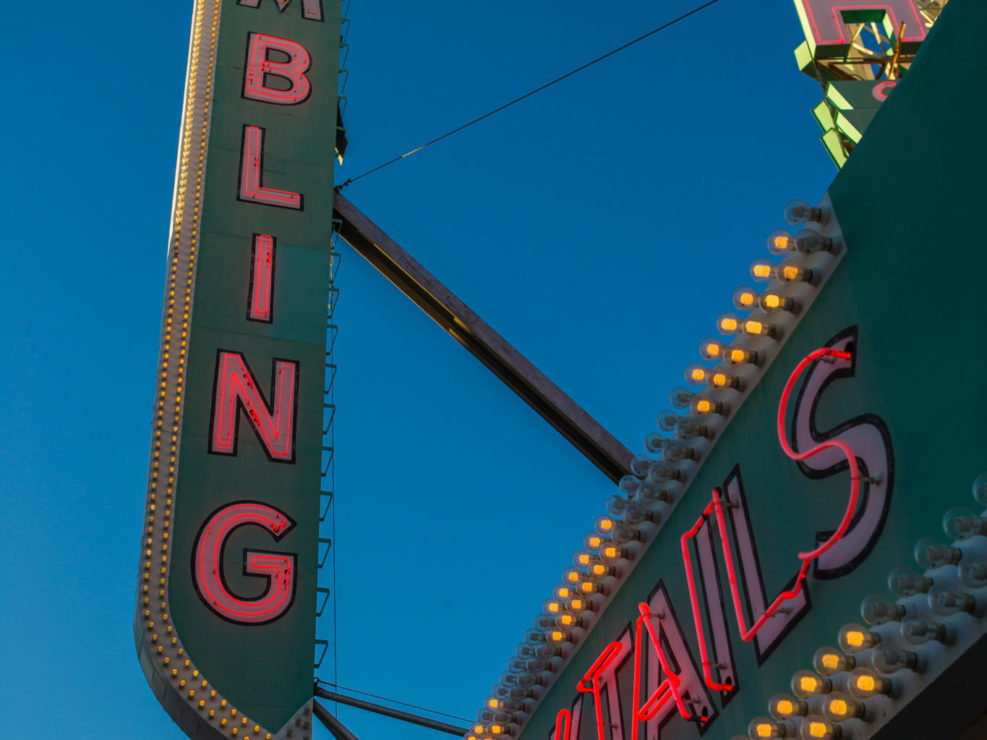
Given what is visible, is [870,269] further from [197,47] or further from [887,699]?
[197,47]

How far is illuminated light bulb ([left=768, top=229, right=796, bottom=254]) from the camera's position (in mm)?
5695

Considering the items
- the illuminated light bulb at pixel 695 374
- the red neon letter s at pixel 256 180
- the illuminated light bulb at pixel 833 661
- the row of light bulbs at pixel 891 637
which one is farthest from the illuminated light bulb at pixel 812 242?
the red neon letter s at pixel 256 180

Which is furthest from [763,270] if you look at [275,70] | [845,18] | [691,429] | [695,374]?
[275,70]

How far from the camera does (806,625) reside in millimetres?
5137

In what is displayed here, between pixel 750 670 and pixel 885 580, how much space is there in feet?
4.19

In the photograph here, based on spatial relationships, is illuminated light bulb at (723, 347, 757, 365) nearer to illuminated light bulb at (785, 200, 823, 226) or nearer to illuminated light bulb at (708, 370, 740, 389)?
illuminated light bulb at (708, 370, 740, 389)

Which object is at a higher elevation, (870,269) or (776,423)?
(870,269)

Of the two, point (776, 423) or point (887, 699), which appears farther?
point (776, 423)

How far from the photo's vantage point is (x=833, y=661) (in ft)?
14.7

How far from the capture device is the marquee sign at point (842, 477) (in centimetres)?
425

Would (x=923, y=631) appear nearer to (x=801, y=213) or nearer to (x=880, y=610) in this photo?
(x=880, y=610)

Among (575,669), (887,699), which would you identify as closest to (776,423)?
→ (887,699)

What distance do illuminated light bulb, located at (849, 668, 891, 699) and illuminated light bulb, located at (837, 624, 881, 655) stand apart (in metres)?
0.09

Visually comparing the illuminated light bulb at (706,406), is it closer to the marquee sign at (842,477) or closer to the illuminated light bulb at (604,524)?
the marquee sign at (842,477)
